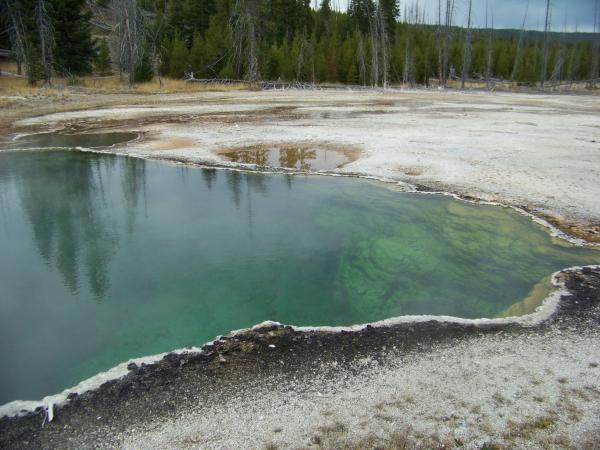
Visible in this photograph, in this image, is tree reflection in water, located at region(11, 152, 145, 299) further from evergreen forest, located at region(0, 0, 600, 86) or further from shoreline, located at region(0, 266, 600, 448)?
evergreen forest, located at region(0, 0, 600, 86)

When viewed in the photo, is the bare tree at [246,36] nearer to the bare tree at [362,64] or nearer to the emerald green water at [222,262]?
the bare tree at [362,64]

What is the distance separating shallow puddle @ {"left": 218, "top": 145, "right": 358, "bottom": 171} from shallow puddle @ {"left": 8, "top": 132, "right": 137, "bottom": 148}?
4.51 m

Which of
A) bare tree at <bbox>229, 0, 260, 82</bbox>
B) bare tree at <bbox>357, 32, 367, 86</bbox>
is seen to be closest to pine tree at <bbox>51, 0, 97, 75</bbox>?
bare tree at <bbox>229, 0, 260, 82</bbox>

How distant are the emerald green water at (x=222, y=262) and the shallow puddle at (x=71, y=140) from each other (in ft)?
15.2

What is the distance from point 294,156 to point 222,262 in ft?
24.5

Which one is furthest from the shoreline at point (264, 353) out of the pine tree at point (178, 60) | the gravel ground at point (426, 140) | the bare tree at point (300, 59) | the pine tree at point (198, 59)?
the bare tree at point (300, 59)

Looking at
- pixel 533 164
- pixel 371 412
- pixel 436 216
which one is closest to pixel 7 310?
pixel 371 412

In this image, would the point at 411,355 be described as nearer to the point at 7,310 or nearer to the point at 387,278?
the point at 387,278

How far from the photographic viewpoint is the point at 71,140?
17016 mm

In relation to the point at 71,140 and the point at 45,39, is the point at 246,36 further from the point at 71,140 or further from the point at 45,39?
the point at 71,140

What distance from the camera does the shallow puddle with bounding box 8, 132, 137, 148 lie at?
1603 centimetres

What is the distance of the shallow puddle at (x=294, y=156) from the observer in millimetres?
13309

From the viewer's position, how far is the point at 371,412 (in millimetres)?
3986

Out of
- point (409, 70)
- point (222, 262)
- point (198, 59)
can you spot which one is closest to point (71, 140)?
point (222, 262)
